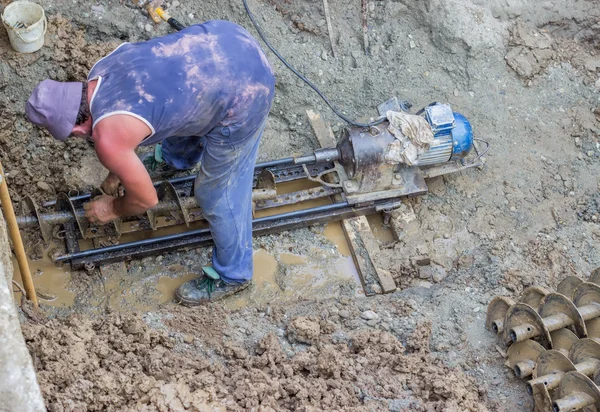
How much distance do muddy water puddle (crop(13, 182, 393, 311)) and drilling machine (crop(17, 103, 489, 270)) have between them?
11 cm

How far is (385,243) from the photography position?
17.2 feet

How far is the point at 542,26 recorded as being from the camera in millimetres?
5953

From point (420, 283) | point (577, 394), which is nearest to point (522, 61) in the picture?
point (420, 283)

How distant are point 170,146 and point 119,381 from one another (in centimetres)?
197

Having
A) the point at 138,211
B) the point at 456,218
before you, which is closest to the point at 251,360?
the point at 138,211

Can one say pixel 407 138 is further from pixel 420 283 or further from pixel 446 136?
pixel 420 283

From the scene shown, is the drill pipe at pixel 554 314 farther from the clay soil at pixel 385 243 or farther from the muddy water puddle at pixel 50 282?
the muddy water puddle at pixel 50 282

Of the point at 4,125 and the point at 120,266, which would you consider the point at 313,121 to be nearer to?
the point at 120,266

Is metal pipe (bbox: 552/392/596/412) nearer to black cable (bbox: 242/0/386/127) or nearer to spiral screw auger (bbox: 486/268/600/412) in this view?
spiral screw auger (bbox: 486/268/600/412)

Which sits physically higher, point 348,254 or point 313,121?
point 313,121

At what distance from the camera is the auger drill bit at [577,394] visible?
128 inches

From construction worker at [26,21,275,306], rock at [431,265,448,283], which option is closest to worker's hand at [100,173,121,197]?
construction worker at [26,21,275,306]

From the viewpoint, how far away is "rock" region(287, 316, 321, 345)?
4.02 meters

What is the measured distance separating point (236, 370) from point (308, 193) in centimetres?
183
